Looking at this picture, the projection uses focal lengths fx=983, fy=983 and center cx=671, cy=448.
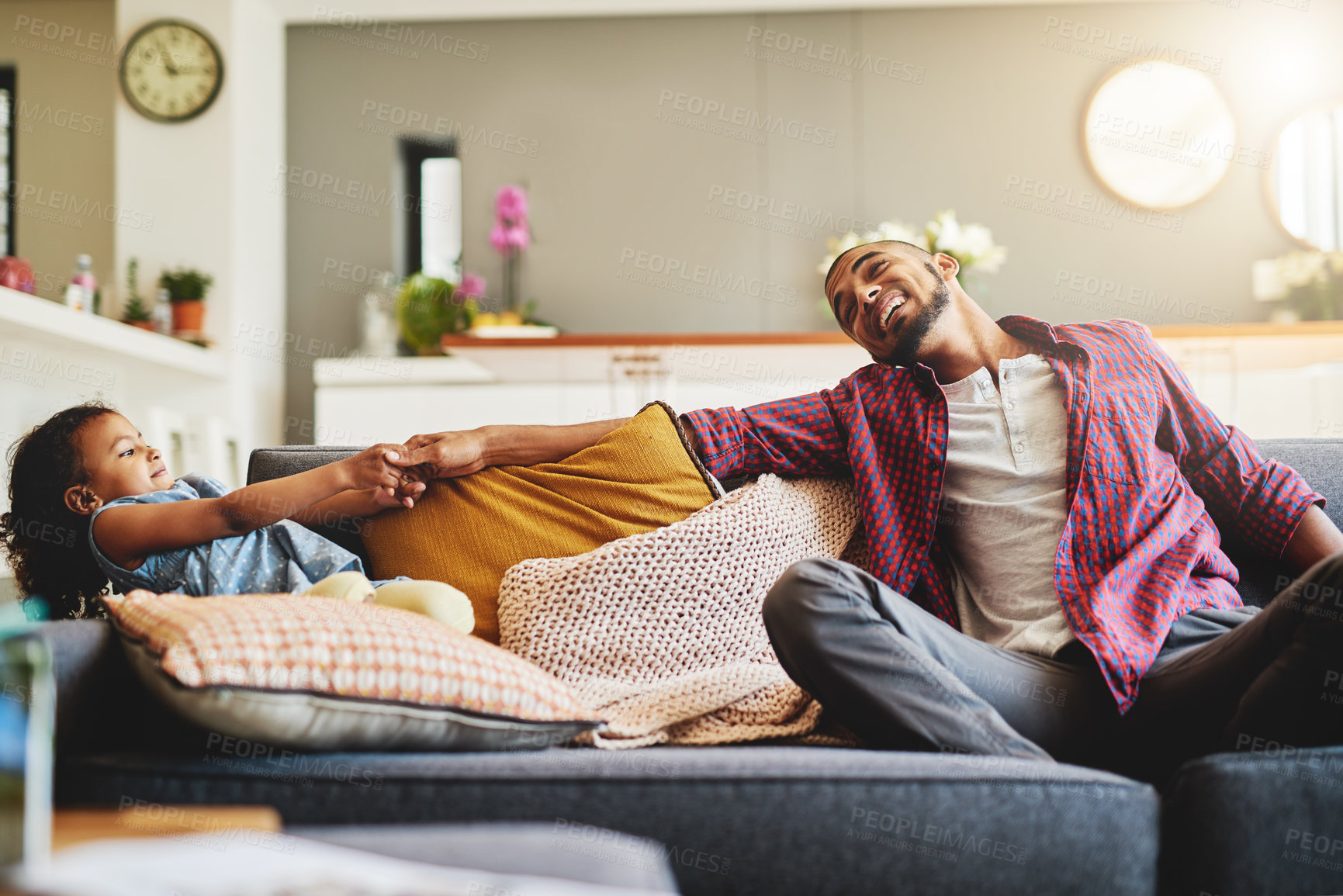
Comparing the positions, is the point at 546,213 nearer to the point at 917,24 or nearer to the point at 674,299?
the point at 674,299

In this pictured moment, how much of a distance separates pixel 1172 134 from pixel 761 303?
2102 mm

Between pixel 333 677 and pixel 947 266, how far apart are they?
4.23 feet

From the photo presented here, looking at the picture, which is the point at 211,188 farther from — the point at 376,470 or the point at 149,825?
the point at 149,825

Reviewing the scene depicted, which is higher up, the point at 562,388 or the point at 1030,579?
the point at 562,388

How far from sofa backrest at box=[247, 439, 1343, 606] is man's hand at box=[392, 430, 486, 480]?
168 millimetres

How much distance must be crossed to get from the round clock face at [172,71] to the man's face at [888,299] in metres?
3.80

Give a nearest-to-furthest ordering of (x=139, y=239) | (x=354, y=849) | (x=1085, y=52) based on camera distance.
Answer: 1. (x=354, y=849)
2. (x=139, y=239)
3. (x=1085, y=52)

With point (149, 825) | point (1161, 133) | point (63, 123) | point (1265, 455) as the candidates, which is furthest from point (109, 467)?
point (1161, 133)

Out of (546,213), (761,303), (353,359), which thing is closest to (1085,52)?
(761,303)

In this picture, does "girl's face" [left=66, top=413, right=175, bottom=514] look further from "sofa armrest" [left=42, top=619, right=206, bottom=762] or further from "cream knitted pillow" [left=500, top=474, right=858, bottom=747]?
Result: "cream knitted pillow" [left=500, top=474, right=858, bottom=747]

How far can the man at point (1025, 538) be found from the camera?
1146 millimetres

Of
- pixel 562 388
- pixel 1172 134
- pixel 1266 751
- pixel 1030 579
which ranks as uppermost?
pixel 1172 134

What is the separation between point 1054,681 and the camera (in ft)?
4.18

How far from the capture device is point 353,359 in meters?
4.53
